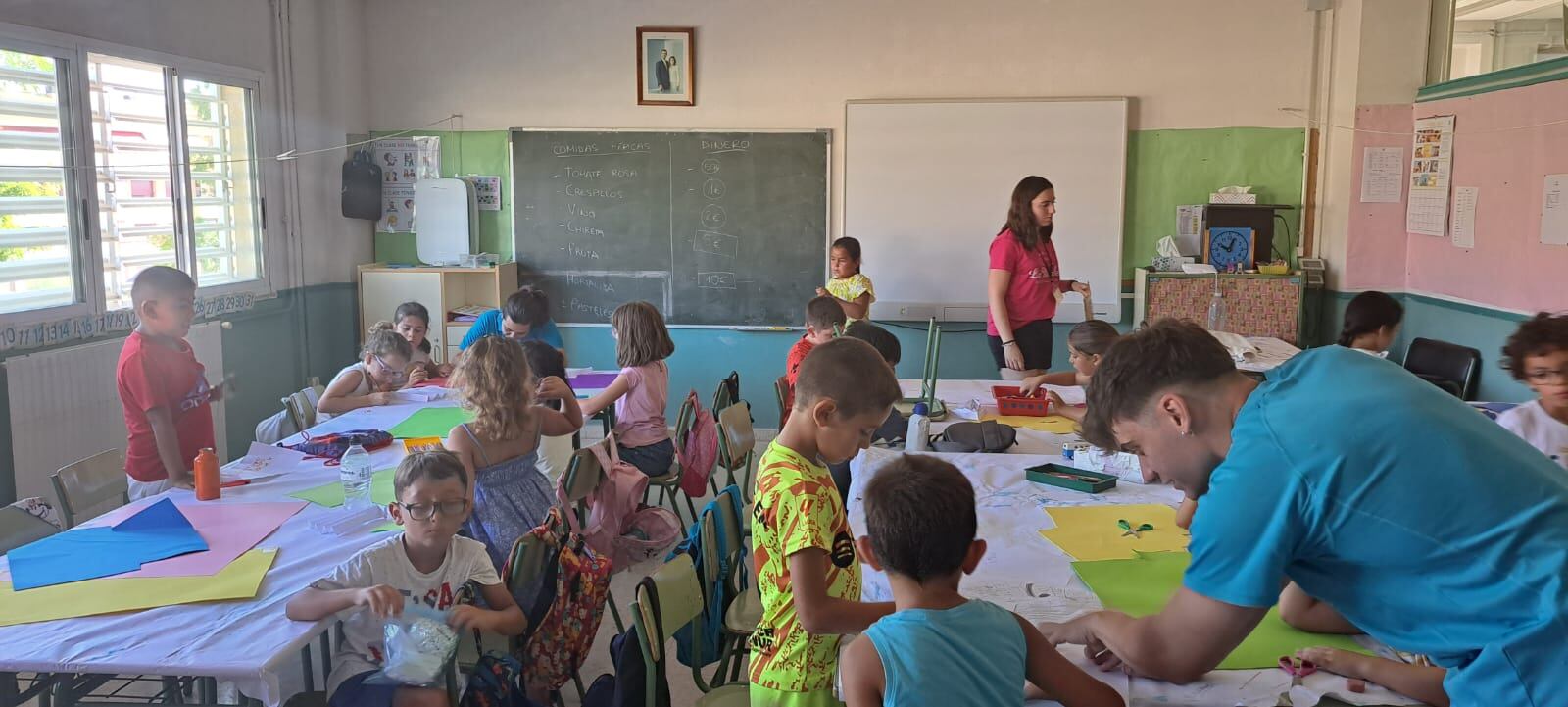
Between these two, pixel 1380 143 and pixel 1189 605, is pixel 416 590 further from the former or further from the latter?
pixel 1380 143

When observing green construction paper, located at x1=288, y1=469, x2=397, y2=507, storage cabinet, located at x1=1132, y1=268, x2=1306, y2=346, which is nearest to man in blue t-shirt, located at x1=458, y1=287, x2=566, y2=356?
green construction paper, located at x1=288, y1=469, x2=397, y2=507

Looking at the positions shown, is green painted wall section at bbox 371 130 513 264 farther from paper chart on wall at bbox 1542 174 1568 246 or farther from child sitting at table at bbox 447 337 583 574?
paper chart on wall at bbox 1542 174 1568 246

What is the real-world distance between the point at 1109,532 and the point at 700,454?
208cm

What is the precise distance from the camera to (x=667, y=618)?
226cm

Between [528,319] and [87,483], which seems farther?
[528,319]

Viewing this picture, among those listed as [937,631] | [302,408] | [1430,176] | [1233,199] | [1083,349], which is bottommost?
[302,408]

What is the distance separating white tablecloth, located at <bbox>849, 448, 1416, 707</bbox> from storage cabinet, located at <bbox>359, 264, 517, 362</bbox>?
4042 mm

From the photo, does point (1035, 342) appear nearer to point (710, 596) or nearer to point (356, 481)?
point (710, 596)

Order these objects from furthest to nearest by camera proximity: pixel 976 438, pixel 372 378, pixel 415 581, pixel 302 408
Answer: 1. pixel 372 378
2. pixel 302 408
3. pixel 976 438
4. pixel 415 581

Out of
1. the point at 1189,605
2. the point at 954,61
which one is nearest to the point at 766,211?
the point at 954,61

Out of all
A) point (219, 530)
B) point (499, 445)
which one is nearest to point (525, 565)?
point (499, 445)

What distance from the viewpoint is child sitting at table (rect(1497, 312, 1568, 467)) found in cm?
281

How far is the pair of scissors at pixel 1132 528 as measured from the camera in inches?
94.4

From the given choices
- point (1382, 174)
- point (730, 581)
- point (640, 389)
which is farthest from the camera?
point (1382, 174)
